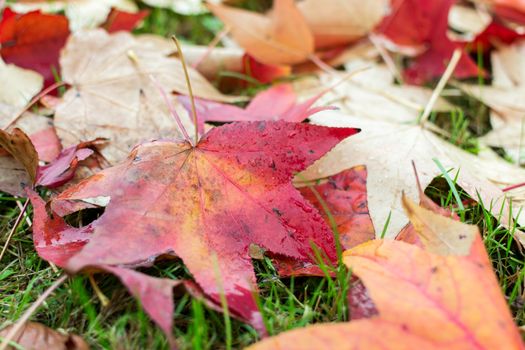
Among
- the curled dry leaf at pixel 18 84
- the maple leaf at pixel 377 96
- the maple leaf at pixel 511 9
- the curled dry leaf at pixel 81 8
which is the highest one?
the maple leaf at pixel 511 9

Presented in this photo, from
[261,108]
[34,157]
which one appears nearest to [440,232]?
[261,108]

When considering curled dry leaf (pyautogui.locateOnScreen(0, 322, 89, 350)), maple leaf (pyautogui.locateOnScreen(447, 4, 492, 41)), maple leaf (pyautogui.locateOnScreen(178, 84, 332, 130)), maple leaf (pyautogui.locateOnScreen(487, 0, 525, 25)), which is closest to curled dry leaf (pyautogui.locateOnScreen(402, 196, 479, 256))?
maple leaf (pyautogui.locateOnScreen(178, 84, 332, 130))

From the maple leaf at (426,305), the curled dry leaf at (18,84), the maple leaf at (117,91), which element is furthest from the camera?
the curled dry leaf at (18,84)

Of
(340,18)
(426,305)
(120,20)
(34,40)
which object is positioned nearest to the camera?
(426,305)

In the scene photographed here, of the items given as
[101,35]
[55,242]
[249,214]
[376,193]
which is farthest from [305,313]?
[101,35]

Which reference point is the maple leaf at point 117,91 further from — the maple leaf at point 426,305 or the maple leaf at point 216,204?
the maple leaf at point 426,305

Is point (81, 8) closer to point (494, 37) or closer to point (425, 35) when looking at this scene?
point (425, 35)

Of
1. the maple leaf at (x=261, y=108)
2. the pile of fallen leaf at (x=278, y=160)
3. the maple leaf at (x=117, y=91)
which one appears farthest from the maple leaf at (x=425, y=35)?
the maple leaf at (x=117, y=91)

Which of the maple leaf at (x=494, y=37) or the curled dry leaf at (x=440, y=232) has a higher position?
the maple leaf at (x=494, y=37)
